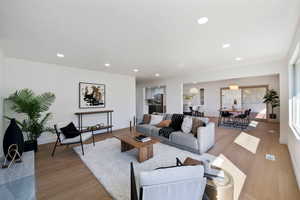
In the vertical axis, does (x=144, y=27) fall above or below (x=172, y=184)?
above

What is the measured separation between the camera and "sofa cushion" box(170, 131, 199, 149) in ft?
9.82

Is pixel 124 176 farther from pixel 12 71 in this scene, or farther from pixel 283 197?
pixel 12 71

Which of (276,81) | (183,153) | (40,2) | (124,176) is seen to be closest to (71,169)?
(124,176)

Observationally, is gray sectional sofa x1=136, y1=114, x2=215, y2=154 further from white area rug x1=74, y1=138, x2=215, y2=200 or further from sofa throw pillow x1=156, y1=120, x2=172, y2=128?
sofa throw pillow x1=156, y1=120, x2=172, y2=128

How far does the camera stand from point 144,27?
6.53 feet

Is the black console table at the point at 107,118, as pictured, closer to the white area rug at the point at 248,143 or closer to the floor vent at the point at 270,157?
the white area rug at the point at 248,143

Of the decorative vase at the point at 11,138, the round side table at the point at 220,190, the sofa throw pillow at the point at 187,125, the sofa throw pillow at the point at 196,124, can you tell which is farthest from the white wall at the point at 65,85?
the round side table at the point at 220,190

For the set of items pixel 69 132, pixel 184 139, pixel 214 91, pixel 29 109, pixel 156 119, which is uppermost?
pixel 214 91

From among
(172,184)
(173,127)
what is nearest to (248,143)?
(173,127)

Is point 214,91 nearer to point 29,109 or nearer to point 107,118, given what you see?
point 107,118

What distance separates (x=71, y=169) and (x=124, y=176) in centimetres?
111

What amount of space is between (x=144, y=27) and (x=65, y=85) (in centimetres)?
365

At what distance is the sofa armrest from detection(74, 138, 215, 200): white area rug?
8.0 inches

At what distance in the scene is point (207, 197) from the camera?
47.6 inches
